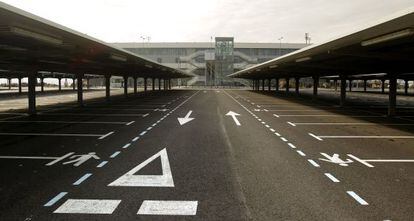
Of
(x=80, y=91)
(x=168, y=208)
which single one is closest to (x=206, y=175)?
(x=168, y=208)

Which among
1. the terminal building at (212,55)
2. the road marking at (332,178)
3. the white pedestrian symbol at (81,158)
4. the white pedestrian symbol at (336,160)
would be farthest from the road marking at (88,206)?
the terminal building at (212,55)

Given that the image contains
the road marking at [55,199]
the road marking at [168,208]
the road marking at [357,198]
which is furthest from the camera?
the road marking at [357,198]

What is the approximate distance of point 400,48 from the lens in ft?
77.9

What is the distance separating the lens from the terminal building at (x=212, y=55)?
148 metres

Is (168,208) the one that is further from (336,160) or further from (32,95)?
(32,95)

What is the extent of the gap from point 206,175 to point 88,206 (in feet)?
12.1

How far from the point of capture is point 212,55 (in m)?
152

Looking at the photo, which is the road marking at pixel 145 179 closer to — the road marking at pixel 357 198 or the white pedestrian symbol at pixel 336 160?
the road marking at pixel 357 198

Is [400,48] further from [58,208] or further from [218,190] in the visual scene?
[58,208]

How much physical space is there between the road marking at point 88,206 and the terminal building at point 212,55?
453ft

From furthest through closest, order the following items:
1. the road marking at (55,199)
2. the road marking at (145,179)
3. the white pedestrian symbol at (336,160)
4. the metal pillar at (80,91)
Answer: the metal pillar at (80,91), the white pedestrian symbol at (336,160), the road marking at (145,179), the road marking at (55,199)

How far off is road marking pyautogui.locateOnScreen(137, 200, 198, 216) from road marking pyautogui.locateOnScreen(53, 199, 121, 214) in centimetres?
62

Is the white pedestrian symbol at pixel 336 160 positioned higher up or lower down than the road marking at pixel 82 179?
lower down

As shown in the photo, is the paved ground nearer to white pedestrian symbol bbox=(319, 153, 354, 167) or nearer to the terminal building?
white pedestrian symbol bbox=(319, 153, 354, 167)
